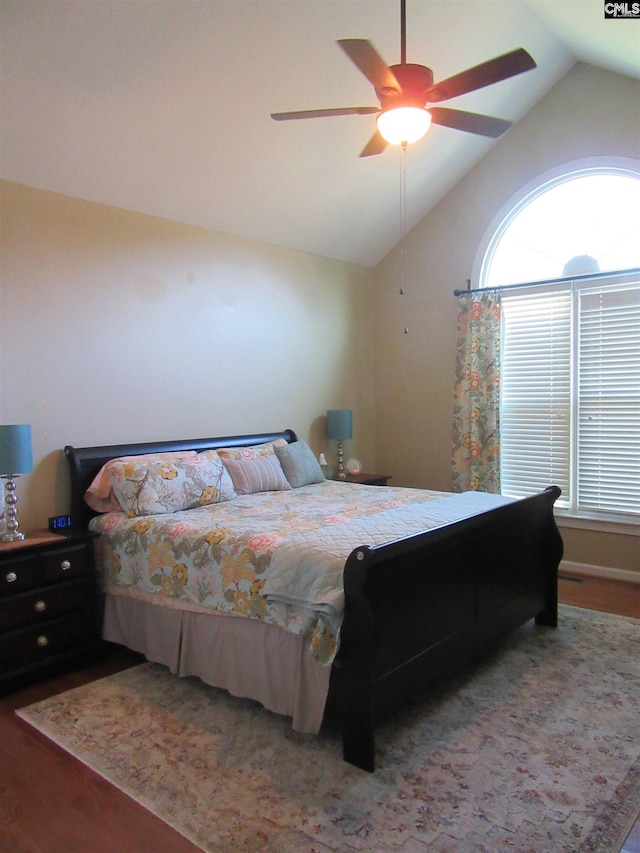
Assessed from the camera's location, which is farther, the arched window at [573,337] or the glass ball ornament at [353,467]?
the glass ball ornament at [353,467]

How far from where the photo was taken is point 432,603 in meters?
2.65

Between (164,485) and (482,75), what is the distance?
103 inches

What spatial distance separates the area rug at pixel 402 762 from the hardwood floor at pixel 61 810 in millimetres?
47

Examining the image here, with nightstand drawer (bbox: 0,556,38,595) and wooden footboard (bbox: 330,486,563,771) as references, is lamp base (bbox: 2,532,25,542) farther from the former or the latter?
wooden footboard (bbox: 330,486,563,771)

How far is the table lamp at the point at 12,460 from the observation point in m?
2.99

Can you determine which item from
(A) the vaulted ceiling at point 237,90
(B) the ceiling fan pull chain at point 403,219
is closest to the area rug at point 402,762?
(A) the vaulted ceiling at point 237,90

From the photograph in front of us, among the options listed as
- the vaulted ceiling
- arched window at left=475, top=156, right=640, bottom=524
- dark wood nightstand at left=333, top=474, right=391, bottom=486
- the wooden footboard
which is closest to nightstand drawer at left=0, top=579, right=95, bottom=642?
the wooden footboard

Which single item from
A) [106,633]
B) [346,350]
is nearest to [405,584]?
[106,633]

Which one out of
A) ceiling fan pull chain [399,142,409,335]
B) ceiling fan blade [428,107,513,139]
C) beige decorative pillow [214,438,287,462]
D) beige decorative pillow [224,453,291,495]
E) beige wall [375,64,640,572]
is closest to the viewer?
ceiling fan blade [428,107,513,139]

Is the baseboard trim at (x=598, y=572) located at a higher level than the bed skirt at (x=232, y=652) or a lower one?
lower

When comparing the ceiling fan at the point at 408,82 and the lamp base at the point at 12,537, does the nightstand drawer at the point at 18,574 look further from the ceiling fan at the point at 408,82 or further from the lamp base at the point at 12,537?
the ceiling fan at the point at 408,82

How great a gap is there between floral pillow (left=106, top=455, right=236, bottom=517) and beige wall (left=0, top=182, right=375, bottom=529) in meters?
0.43

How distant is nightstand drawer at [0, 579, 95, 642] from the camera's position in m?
2.89

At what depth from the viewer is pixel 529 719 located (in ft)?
8.59
